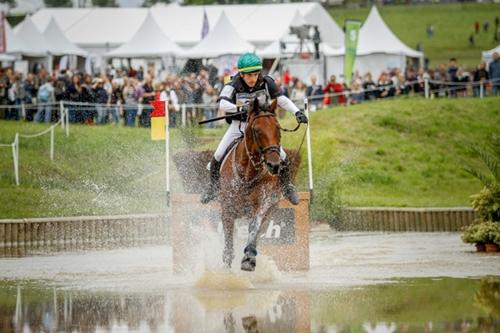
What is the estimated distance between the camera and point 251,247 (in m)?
14.4

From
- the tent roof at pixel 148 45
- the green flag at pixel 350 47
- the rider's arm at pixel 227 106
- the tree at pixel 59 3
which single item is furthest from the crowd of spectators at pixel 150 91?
the tree at pixel 59 3

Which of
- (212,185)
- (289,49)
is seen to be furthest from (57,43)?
(212,185)

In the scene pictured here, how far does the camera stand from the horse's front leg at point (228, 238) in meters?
14.9

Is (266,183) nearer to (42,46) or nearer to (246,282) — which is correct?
(246,282)

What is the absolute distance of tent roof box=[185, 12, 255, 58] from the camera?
4400 centimetres

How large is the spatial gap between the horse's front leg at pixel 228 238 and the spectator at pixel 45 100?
19.0 m

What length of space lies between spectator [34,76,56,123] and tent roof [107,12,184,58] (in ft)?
32.5

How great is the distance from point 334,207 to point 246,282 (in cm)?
994

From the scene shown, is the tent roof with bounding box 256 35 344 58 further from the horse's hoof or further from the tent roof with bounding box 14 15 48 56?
the horse's hoof

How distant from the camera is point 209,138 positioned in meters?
30.5

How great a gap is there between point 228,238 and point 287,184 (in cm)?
103

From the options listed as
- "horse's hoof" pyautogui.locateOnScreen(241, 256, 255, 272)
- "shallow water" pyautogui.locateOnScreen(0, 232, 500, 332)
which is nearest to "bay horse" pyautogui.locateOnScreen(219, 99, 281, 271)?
"horse's hoof" pyautogui.locateOnScreen(241, 256, 255, 272)

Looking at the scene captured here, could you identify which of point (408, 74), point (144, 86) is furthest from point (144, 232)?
point (408, 74)

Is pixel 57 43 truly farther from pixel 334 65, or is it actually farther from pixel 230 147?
pixel 230 147
